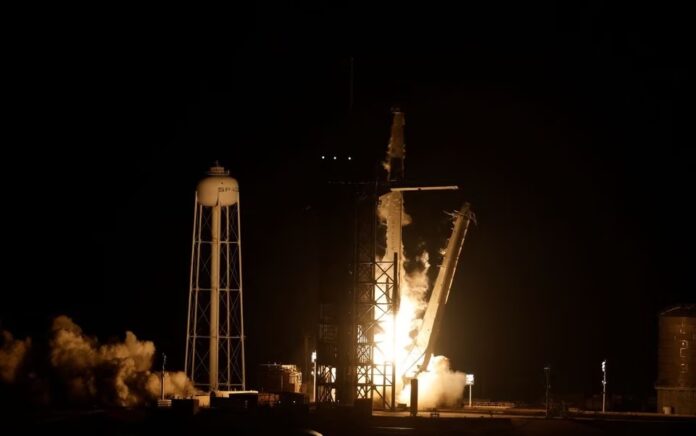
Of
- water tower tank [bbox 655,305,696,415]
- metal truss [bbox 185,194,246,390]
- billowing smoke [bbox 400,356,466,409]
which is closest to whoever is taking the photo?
billowing smoke [bbox 400,356,466,409]

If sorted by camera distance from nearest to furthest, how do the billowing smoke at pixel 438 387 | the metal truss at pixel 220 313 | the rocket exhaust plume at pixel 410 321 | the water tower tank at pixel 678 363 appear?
1. the rocket exhaust plume at pixel 410 321
2. the billowing smoke at pixel 438 387
3. the water tower tank at pixel 678 363
4. the metal truss at pixel 220 313

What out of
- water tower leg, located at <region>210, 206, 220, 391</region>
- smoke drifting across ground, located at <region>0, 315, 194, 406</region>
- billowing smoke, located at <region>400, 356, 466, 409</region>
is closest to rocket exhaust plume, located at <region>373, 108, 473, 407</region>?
billowing smoke, located at <region>400, 356, 466, 409</region>

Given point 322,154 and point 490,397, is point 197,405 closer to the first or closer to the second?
point 322,154

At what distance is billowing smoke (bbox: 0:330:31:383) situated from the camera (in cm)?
5956

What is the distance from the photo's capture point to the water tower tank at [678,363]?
62.0 m

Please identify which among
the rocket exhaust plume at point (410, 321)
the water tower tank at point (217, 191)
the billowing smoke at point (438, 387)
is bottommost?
the billowing smoke at point (438, 387)

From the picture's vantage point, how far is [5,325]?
2864 inches

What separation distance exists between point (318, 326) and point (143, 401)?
25.8 ft

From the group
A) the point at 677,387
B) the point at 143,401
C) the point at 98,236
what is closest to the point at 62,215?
the point at 98,236

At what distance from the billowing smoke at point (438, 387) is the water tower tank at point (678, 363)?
8.48 m

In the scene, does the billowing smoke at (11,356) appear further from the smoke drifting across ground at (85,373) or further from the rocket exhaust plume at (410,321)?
the rocket exhaust plume at (410,321)

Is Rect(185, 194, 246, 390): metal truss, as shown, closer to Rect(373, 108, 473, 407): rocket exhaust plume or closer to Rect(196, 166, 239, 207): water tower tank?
Rect(196, 166, 239, 207): water tower tank

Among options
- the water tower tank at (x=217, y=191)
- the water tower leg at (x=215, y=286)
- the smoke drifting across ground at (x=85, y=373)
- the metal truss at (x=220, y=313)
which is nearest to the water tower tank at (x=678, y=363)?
the metal truss at (x=220, y=313)

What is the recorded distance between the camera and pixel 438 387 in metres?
60.7
